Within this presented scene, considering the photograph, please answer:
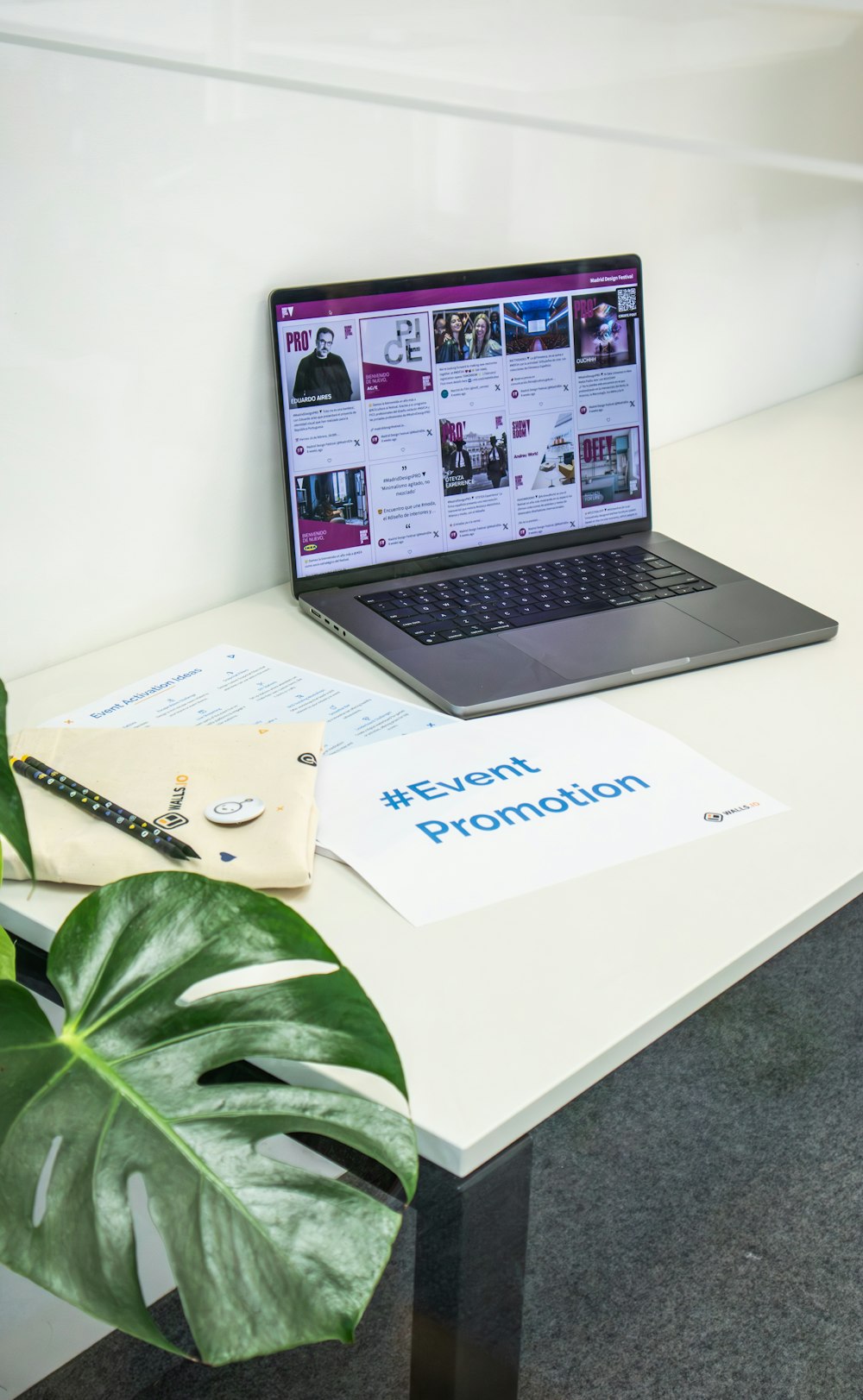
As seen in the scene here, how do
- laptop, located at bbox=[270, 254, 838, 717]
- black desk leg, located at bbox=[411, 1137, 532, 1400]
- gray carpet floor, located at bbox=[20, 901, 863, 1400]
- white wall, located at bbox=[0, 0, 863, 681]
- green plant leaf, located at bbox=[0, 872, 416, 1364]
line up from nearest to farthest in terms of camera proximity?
1. green plant leaf, located at bbox=[0, 872, 416, 1364]
2. black desk leg, located at bbox=[411, 1137, 532, 1400]
3. white wall, located at bbox=[0, 0, 863, 681]
4. laptop, located at bbox=[270, 254, 838, 717]
5. gray carpet floor, located at bbox=[20, 901, 863, 1400]

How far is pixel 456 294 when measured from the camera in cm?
99

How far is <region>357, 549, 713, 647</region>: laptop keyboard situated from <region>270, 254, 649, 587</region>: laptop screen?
0.04m

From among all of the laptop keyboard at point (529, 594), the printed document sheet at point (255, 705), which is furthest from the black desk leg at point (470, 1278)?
the laptop keyboard at point (529, 594)

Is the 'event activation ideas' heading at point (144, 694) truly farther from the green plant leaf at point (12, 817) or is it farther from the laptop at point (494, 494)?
the green plant leaf at point (12, 817)

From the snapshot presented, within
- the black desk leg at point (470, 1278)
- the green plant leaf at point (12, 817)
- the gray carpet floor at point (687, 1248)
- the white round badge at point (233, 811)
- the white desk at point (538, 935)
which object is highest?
the green plant leaf at point (12, 817)

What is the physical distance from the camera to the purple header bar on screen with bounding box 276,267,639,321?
36.7 inches

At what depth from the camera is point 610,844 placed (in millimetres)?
704

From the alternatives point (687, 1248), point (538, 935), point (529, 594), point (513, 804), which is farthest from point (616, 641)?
point (687, 1248)

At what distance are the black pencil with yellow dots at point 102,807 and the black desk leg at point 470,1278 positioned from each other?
22 cm

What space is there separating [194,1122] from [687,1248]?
861 mm

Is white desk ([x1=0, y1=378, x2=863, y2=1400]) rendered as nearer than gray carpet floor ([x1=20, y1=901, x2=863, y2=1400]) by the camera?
Yes

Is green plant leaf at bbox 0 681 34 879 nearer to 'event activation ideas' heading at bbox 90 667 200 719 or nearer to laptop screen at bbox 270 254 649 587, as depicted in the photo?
'event activation ideas' heading at bbox 90 667 200 719

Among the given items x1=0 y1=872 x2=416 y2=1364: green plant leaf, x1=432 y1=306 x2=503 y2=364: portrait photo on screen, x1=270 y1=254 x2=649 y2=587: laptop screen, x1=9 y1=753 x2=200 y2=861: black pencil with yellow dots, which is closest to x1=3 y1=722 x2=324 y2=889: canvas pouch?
x1=9 y1=753 x2=200 y2=861: black pencil with yellow dots

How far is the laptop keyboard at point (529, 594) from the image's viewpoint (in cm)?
93
